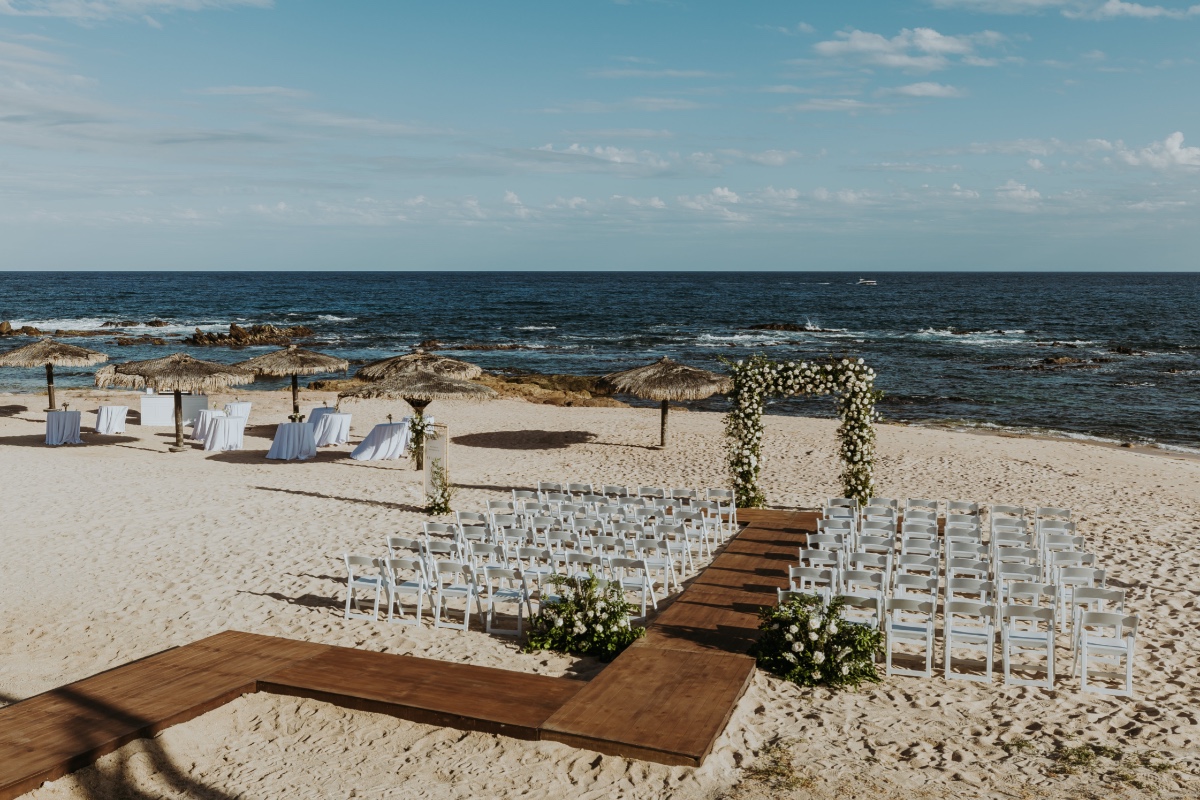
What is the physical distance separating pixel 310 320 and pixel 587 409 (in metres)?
44.8

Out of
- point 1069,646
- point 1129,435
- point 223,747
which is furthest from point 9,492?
point 1129,435

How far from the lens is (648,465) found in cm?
1886

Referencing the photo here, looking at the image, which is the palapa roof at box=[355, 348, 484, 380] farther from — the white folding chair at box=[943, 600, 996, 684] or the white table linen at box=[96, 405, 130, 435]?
the white folding chair at box=[943, 600, 996, 684]

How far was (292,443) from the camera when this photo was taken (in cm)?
1886

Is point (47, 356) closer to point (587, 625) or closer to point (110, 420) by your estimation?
point (110, 420)

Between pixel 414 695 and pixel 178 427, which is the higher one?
pixel 178 427

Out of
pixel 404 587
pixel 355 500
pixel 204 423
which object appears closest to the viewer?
pixel 404 587

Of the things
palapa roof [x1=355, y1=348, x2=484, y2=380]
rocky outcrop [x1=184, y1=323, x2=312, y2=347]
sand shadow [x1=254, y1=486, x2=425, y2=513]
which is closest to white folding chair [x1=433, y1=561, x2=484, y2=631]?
sand shadow [x1=254, y1=486, x2=425, y2=513]

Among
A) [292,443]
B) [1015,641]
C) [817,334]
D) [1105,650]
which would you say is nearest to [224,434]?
[292,443]

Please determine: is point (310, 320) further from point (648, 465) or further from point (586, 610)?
point (586, 610)

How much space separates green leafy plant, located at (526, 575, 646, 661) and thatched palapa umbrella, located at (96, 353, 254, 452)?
12547mm

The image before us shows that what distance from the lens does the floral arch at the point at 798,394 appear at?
1400 centimetres

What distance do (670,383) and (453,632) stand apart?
11.0m

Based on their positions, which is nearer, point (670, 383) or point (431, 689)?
point (431, 689)
